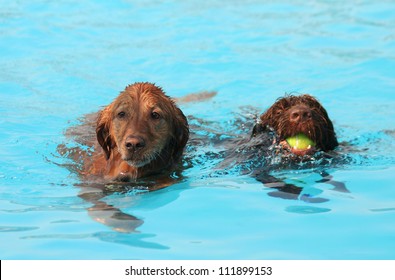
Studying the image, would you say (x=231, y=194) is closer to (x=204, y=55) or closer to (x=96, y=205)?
(x=96, y=205)

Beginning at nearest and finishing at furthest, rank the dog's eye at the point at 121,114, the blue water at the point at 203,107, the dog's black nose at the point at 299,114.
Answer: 1. the blue water at the point at 203,107
2. the dog's eye at the point at 121,114
3. the dog's black nose at the point at 299,114

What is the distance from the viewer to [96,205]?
7875 millimetres

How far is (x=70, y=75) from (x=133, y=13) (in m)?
3.52

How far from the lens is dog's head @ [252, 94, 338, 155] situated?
868 centimetres

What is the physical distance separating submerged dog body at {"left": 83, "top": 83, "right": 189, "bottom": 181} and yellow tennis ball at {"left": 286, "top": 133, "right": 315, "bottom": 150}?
1.11m

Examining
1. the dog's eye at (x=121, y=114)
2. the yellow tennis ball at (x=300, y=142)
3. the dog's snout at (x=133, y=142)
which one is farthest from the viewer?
the yellow tennis ball at (x=300, y=142)

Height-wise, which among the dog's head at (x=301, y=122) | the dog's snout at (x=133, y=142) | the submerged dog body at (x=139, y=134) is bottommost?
the dog's snout at (x=133, y=142)

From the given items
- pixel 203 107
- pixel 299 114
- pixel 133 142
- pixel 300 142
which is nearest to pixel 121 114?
pixel 133 142

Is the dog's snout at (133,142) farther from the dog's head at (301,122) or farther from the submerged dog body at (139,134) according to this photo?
A: the dog's head at (301,122)

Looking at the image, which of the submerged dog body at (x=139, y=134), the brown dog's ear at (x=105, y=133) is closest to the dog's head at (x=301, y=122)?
the submerged dog body at (x=139, y=134)

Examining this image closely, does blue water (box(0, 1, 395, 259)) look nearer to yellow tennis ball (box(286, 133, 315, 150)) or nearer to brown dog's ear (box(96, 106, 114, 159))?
yellow tennis ball (box(286, 133, 315, 150))

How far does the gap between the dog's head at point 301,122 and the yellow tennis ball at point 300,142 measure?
2cm

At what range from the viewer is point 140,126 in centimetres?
809

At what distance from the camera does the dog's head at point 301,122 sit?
8.68m
